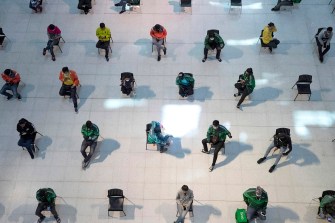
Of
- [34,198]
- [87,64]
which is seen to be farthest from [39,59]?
[34,198]

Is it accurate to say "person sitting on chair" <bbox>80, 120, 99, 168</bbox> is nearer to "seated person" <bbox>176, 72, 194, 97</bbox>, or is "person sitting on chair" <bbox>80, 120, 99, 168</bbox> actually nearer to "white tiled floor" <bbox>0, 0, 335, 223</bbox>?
"white tiled floor" <bbox>0, 0, 335, 223</bbox>

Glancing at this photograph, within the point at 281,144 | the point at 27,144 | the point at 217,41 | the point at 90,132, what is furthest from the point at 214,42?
the point at 27,144

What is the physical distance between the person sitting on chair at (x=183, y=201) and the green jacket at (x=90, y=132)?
125 inches

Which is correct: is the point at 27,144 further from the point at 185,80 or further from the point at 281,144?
the point at 281,144

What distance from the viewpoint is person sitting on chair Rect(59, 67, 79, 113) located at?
13516 mm

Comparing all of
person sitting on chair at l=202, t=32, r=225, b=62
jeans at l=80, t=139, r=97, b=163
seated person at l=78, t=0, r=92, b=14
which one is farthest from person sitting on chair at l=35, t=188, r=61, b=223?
seated person at l=78, t=0, r=92, b=14

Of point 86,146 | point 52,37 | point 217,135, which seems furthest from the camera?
point 52,37

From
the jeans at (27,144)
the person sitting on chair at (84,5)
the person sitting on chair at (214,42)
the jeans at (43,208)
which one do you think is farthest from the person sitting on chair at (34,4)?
the jeans at (43,208)

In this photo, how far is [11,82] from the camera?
13.9m

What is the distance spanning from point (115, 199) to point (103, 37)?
20.0ft

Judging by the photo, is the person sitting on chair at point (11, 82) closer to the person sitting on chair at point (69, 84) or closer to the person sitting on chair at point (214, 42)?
the person sitting on chair at point (69, 84)

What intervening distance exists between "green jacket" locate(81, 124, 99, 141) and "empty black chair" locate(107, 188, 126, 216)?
1.81 metres

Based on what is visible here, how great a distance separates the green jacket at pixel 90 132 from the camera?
1230 cm

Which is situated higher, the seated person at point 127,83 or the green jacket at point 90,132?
the seated person at point 127,83
